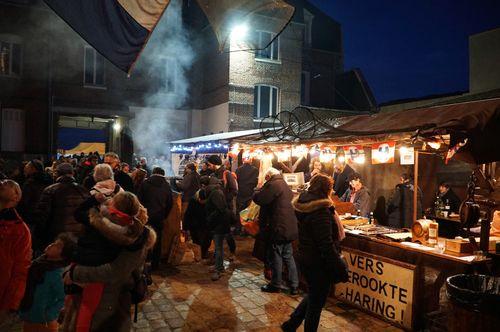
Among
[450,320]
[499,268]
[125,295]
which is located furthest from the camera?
[499,268]

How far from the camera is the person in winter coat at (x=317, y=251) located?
453 centimetres

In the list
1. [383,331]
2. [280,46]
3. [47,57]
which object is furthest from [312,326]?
[47,57]

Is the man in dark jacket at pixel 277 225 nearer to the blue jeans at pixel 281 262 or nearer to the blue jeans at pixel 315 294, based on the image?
the blue jeans at pixel 281 262

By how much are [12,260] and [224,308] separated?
3335 millimetres

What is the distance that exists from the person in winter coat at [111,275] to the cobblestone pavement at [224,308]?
2.18 metres

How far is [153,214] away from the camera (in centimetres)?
752

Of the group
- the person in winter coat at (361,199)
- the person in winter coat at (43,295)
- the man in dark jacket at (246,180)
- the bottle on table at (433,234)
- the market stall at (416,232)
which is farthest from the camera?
the man in dark jacket at (246,180)

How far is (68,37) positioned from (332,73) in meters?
16.3

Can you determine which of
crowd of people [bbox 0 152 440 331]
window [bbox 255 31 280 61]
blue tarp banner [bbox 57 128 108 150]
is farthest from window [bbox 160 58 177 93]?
crowd of people [bbox 0 152 440 331]

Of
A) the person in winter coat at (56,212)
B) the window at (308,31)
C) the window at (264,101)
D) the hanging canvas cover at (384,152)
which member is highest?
the window at (308,31)

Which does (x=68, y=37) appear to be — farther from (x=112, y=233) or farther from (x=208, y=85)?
(x=112, y=233)

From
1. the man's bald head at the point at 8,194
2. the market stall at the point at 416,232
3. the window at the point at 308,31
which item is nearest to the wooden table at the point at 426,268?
the market stall at the point at 416,232

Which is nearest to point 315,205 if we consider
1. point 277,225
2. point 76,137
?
point 277,225

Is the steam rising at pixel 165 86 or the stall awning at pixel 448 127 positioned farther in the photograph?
the steam rising at pixel 165 86
